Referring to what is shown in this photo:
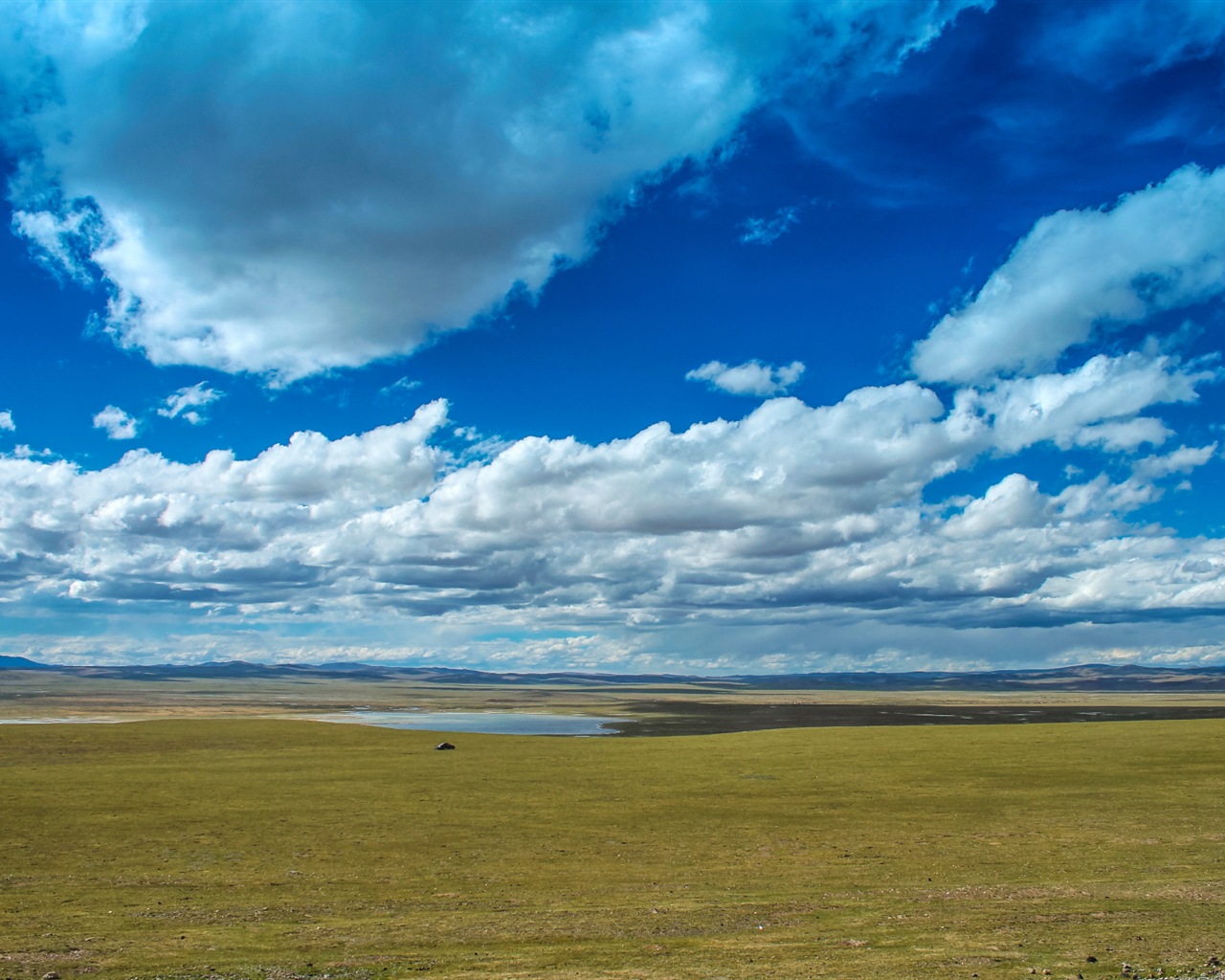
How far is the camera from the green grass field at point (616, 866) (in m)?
19.4

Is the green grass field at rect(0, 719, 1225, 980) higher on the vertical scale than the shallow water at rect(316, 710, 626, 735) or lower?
higher

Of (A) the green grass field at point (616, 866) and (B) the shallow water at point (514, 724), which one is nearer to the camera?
(A) the green grass field at point (616, 866)

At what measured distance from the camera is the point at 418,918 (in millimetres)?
23438

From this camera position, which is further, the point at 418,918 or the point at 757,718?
the point at 757,718

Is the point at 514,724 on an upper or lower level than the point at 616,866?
lower

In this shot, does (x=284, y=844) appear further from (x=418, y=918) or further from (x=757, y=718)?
(x=757, y=718)

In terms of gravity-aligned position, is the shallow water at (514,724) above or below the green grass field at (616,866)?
below

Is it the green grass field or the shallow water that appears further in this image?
the shallow water

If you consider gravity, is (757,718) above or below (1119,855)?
below

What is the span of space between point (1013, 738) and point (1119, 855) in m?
46.3

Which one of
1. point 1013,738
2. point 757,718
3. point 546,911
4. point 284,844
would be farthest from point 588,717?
point 546,911

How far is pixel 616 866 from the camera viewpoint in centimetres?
3052

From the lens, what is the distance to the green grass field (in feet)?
63.7

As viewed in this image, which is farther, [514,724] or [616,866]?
[514,724]
